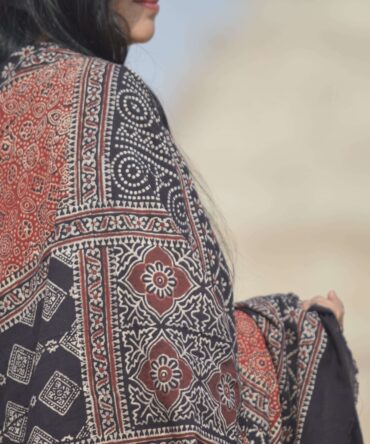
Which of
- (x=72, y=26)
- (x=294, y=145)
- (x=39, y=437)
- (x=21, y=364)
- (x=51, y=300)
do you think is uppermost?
(x=294, y=145)

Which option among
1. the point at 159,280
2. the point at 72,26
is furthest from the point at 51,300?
the point at 72,26

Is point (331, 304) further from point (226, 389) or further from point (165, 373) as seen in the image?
point (165, 373)

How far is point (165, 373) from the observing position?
2746mm

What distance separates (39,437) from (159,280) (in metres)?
0.34

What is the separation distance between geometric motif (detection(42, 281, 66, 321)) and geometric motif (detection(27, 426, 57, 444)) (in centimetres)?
19

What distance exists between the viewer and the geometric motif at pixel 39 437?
8.93 ft

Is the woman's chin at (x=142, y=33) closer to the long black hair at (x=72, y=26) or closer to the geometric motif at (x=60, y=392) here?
the long black hair at (x=72, y=26)

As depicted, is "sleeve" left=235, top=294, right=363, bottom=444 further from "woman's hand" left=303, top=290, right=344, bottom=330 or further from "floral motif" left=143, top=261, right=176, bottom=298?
"floral motif" left=143, top=261, right=176, bottom=298

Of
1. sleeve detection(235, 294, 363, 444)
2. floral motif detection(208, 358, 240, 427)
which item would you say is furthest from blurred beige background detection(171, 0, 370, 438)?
floral motif detection(208, 358, 240, 427)

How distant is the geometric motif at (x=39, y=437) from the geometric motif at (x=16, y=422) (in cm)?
6

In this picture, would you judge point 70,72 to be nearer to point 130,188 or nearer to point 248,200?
point 130,188

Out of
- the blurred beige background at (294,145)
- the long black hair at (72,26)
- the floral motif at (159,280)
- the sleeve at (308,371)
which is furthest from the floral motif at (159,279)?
the blurred beige background at (294,145)

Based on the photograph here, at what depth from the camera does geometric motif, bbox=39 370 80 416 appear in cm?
273

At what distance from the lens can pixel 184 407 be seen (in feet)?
8.97
